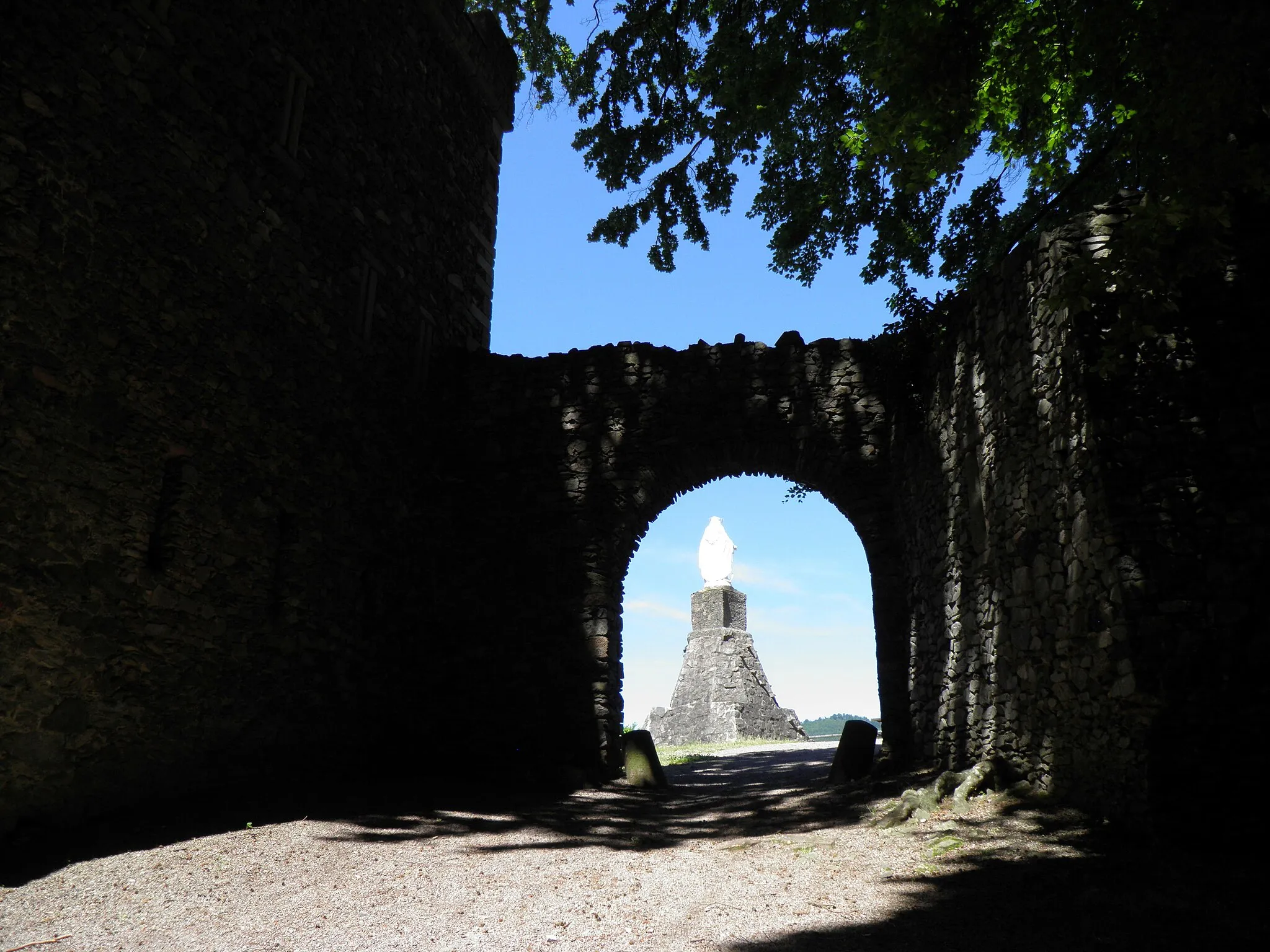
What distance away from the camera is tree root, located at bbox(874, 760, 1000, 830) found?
5.93 m

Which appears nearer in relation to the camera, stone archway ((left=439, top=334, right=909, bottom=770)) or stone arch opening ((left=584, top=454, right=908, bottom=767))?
stone arch opening ((left=584, top=454, right=908, bottom=767))

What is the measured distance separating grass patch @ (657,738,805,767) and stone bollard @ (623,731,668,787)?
2.88 m

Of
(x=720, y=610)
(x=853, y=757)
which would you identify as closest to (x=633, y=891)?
(x=853, y=757)

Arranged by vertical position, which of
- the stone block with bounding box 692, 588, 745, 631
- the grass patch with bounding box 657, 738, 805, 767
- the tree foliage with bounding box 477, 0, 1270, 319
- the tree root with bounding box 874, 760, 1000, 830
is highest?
the tree foliage with bounding box 477, 0, 1270, 319

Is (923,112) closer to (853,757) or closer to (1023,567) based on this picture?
(1023,567)

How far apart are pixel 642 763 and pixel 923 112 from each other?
6.97 meters

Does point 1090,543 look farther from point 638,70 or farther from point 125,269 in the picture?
point 638,70

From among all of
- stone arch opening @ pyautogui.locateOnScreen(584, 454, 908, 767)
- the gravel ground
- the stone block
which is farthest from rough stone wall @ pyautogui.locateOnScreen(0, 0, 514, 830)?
the stone block

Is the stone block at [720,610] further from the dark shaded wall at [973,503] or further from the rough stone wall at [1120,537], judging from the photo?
the rough stone wall at [1120,537]

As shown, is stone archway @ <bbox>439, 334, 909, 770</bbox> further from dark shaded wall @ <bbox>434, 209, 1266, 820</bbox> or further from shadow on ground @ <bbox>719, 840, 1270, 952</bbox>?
shadow on ground @ <bbox>719, 840, 1270, 952</bbox>

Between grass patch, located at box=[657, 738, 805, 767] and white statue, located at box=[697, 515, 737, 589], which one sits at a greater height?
white statue, located at box=[697, 515, 737, 589]

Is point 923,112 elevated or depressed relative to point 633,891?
elevated

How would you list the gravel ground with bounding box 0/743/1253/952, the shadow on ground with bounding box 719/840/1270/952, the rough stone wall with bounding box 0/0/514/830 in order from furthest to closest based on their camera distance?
the rough stone wall with bounding box 0/0/514/830 → the gravel ground with bounding box 0/743/1253/952 → the shadow on ground with bounding box 719/840/1270/952

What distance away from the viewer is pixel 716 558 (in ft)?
67.9
